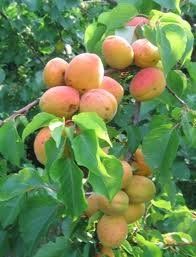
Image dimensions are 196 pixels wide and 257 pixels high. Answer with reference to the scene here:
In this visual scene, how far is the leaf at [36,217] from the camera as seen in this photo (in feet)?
3.47

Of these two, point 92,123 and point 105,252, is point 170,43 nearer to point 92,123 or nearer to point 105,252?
point 92,123

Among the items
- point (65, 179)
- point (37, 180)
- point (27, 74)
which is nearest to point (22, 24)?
point (27, 74)

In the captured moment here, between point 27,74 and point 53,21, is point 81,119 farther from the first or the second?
point 27,74

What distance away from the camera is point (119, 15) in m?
1.03

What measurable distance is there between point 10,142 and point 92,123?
0.70ft

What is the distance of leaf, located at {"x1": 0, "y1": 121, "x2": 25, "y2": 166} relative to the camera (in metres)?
0.96

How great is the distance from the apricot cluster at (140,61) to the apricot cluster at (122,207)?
12 cm

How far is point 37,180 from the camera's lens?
1080mm

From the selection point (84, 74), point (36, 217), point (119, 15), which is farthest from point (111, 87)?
point (36, 217)

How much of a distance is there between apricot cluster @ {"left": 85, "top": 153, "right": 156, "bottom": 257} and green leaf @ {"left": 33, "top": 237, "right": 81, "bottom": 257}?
0.22 ft

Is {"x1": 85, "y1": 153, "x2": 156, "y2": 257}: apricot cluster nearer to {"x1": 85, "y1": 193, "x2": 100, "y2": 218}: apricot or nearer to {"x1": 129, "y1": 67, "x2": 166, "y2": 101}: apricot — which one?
{"x1": 85, "y1": 193, "x2": 100, "y2": 218}: apricot

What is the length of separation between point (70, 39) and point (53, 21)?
0.16m

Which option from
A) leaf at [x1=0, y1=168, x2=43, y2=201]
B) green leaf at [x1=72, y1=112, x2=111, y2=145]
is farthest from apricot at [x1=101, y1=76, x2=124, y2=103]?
leaf at [x1=0, y1=168, x2=43, y2=201]

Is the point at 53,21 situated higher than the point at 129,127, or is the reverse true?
the point at 129,127
